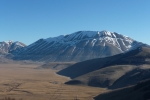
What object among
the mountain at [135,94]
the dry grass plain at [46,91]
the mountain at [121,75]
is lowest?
the dry grass plain at [46,91]

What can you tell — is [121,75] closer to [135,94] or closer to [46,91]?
[46,91]

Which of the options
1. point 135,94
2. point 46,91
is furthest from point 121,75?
point 135,94

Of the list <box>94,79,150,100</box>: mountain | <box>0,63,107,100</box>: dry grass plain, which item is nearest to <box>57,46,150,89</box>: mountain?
<box>0,63,107,100</box>: dry grass plain

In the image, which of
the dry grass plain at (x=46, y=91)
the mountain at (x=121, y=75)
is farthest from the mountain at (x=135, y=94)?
the mountain at (x=121, y=75)

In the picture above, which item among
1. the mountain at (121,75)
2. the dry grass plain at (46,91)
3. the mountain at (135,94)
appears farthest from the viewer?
the mountain at (121,75)

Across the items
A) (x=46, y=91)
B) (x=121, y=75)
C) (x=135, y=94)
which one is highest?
(x=121, y=75)

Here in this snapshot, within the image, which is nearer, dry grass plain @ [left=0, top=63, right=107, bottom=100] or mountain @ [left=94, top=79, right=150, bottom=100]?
mountain @ [left=94, top=79, right=150, bottom=100]

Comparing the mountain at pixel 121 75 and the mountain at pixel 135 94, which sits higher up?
the mountain at pixel 121 75

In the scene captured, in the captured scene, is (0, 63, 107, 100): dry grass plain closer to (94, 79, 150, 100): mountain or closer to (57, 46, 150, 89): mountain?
(57, 46, 150, 89): mountain

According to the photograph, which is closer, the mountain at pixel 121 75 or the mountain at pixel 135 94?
the mountain at pixel 135 94

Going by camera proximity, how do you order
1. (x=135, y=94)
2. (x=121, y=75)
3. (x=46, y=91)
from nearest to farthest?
(x=135, y=94) → (x=46, y=91) → (x=121, y=75)

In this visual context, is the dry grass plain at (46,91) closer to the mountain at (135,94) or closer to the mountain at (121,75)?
the mountain at (121,75)
